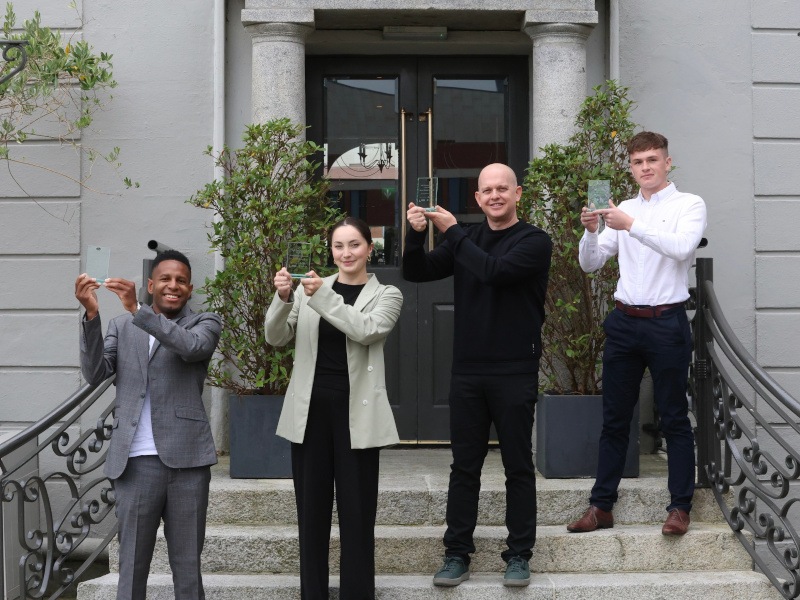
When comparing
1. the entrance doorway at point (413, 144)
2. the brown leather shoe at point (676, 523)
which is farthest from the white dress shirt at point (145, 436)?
the entrance doorway at point (413, 144)

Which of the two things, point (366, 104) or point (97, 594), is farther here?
point (366, 104)

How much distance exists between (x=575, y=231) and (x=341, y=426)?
1.95m

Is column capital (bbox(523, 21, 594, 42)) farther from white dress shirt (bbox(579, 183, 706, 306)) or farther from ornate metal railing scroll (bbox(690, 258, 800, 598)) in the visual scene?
ornate metal railing scroll (bbox(690, 258, 800, 598))

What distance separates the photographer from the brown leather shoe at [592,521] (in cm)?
533

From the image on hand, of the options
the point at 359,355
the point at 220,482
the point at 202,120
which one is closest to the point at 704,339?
the point at 359,355

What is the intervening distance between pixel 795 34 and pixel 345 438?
4.20 meters

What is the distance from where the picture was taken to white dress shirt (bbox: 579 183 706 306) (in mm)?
5074

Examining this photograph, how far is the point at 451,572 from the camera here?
16.1 feet

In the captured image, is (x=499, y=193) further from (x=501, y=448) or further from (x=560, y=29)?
(x=560, y=29)

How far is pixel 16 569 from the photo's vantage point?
5.87 metres

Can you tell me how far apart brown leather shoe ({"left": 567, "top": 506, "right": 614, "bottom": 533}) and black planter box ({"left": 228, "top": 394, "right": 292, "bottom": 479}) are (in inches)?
61.8

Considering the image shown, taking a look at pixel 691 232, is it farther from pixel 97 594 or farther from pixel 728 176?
pixel 97 594

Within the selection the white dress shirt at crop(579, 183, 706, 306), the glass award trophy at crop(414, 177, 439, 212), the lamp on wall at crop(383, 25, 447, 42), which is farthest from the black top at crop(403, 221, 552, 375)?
the lamp on wall at crop(383, 25, 447, 42)

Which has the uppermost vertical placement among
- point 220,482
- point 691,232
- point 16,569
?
point 691,232
